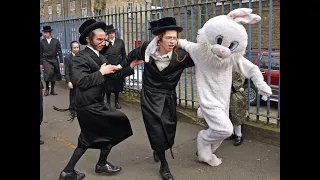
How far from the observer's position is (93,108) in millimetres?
3633

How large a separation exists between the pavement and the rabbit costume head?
150 centimetres

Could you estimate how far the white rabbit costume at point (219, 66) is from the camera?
11.2 feet

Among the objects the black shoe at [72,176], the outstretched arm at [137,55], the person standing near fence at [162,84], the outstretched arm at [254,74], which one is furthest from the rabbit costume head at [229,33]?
the black shoe at [72,176]

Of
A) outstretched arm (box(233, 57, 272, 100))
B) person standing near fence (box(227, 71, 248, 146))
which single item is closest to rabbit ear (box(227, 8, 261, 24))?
outstretched arm (box(233, 57, 272, 100))

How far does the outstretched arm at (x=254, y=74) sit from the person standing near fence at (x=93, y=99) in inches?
58.4

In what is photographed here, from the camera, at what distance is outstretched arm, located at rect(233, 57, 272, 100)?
3.63m

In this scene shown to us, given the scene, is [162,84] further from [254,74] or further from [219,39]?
[254,74]

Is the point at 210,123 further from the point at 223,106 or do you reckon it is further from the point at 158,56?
the point at 158,56

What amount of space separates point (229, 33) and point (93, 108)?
171 centimetres

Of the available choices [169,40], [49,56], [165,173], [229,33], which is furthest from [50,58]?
[229,33]

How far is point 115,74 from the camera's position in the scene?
3877mm
